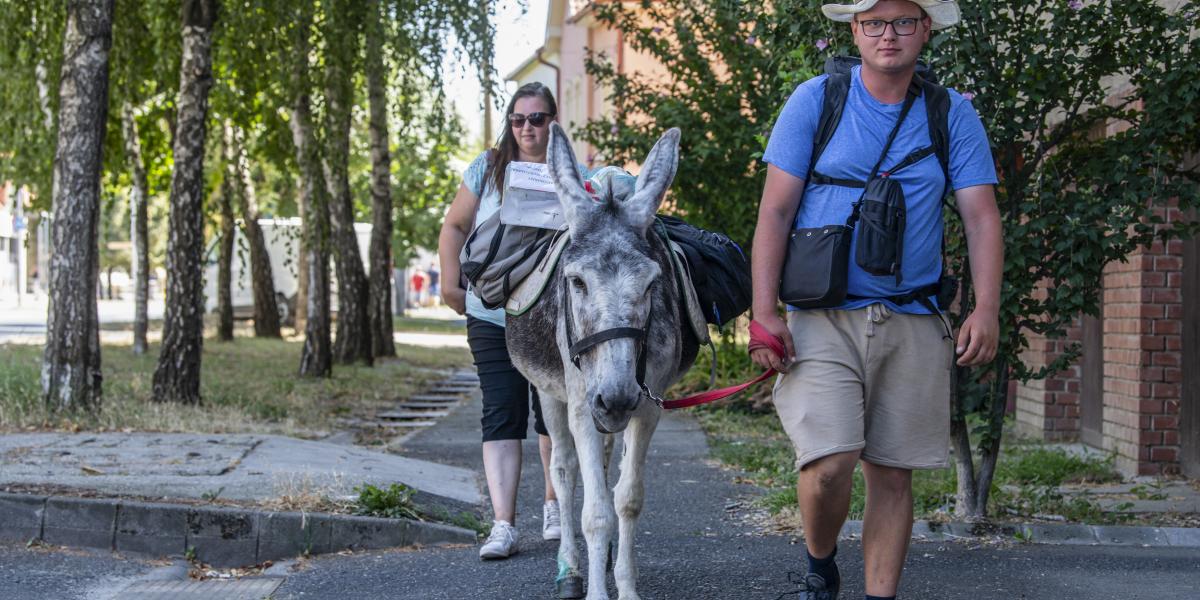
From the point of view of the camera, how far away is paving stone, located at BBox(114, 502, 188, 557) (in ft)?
22.5

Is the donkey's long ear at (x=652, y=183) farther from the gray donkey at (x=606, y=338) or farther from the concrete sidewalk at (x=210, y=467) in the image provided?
the concrete sidewalk at (x=210, y=467)

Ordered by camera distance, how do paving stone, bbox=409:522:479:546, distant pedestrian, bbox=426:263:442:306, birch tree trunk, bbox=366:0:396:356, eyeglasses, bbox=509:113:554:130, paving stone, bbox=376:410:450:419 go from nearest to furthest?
eyeglasses, bbox=509:113:554:130
paving stone, bbox=409:522:479:546
paving stone, bbox=376:410:450:419
birch tree trunk, bbox=366:0:396:356
distant pedestrian, bbox=426:263:442:306

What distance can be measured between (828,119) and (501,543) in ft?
8.91

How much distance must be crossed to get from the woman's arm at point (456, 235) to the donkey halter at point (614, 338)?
143cm

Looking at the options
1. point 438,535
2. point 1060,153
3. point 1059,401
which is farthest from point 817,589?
point 1059,401

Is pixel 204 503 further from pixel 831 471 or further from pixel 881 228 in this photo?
pixel 881 228

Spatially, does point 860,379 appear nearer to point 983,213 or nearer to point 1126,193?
point 983,213

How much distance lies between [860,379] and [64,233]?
319 inches

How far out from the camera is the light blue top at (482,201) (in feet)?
20.6

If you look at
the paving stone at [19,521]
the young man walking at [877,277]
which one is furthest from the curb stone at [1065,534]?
the paving stone at [19,521]

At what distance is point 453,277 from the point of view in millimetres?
6457

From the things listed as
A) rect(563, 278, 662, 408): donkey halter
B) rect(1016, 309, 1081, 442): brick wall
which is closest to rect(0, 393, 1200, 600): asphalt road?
rect(563, 278, 662, 408): donkey halter

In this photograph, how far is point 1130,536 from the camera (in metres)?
6.86

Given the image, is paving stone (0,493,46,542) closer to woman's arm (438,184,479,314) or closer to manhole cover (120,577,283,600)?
manhole cover (120,577,283,600)
